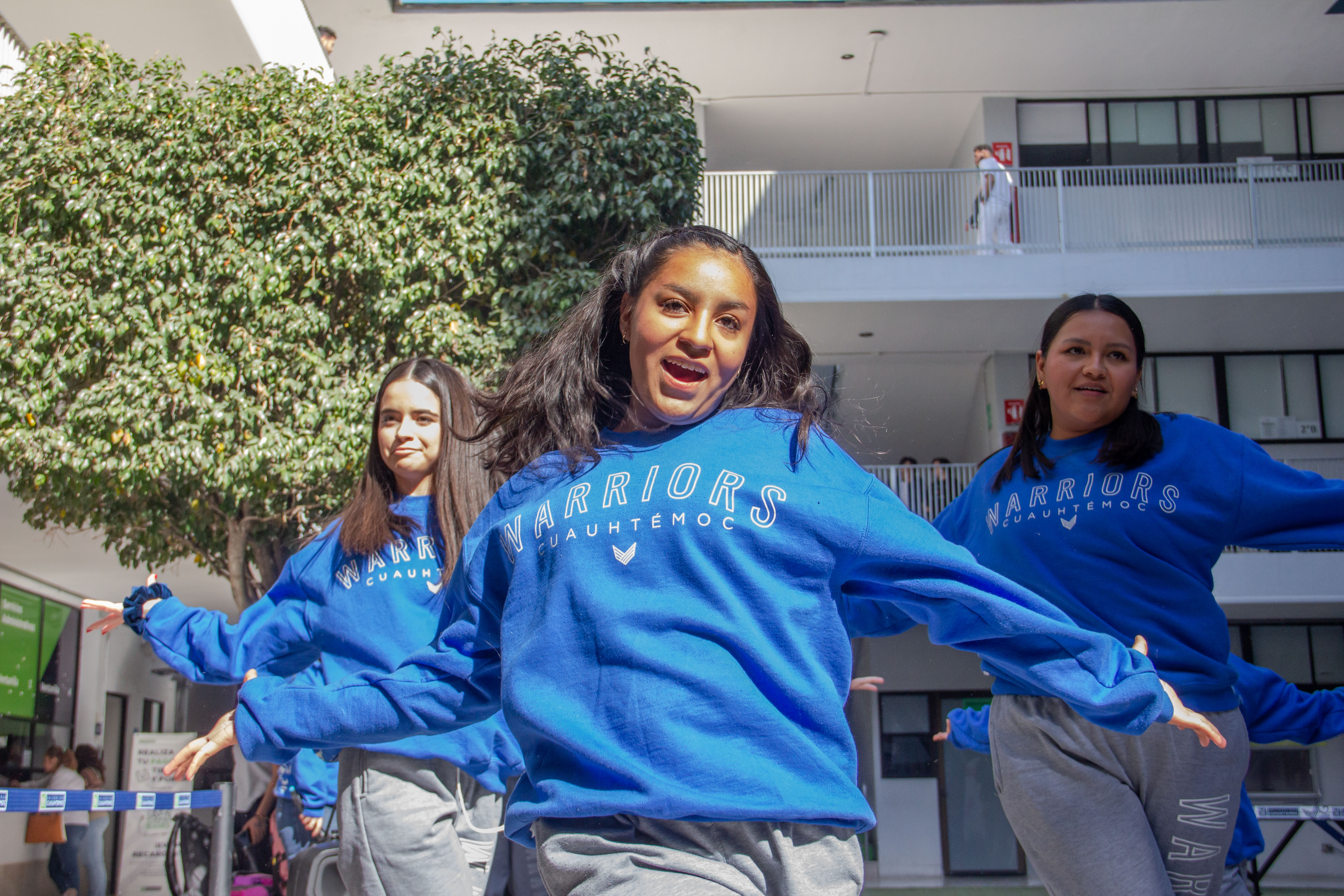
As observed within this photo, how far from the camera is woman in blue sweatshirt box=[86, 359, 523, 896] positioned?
315cm

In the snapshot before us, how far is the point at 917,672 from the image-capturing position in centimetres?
1694

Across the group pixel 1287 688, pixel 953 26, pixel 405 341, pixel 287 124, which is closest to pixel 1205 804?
pixel 1287 688

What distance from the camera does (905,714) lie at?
16.9 meters

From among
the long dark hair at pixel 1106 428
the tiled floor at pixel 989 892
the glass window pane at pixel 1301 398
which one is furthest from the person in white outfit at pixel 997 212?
the long dark hair at pixel 1106 428

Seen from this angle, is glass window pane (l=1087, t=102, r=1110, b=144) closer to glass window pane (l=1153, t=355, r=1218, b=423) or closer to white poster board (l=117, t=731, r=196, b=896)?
glass window pane (l=1153, t=355, r=1218, b=423)

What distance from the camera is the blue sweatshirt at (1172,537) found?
2.69 m

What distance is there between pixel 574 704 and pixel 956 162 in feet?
57.1

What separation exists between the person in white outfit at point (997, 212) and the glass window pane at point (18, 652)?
12.9 m

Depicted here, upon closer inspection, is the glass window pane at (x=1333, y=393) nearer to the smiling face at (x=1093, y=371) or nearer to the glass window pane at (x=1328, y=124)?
the glass window pane at (x=1328, y=124)

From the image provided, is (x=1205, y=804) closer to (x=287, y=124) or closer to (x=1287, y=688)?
(x=1287, y=688)

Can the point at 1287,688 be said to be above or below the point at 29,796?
above

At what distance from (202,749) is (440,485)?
1374 millimetres

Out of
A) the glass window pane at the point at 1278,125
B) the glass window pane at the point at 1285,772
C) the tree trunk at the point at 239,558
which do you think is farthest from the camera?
the glass window pane at the point at 1278,125

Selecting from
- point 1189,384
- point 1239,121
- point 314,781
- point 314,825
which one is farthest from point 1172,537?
point 1239,121
